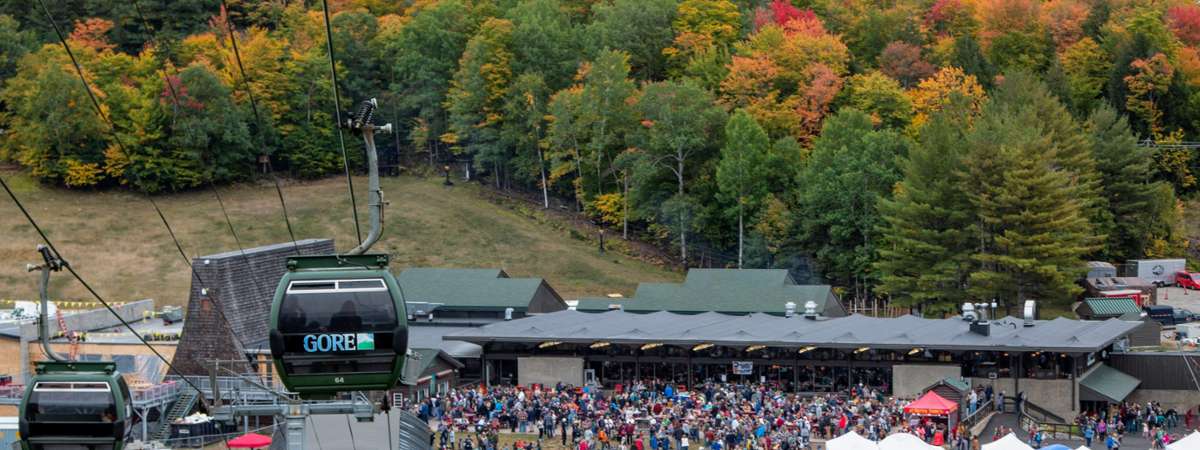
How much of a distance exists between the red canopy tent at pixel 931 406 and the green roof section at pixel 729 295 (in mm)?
18071

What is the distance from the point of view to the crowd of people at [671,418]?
4981 centimetres

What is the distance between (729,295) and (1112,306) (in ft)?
47.6

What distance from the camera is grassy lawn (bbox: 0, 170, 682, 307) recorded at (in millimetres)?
88750

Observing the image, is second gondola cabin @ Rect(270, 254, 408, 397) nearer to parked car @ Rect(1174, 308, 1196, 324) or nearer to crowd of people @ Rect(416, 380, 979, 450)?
crowd of people @ Rect(416, 380, 979, 450)

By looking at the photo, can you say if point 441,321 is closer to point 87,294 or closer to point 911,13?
point 87,294

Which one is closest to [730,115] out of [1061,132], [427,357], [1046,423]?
[1061,132]

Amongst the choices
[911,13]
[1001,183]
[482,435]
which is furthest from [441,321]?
[911,13]

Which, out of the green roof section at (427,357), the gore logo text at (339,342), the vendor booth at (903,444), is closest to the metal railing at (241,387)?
the green roof section at (427,357)

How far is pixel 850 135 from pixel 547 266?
15.7m

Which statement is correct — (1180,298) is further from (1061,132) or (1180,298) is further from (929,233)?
(929,233)

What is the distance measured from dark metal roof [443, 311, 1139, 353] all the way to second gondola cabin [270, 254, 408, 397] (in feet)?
103

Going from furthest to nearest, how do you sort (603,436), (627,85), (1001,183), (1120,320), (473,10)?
(473,10)
(627,85)
(1001,183)
(1120,320)
(603,436)

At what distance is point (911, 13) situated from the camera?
10344 cm

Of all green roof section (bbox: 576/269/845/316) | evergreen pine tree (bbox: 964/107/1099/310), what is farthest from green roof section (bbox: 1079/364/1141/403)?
green roof section (bbox: 576/269/845/316)
